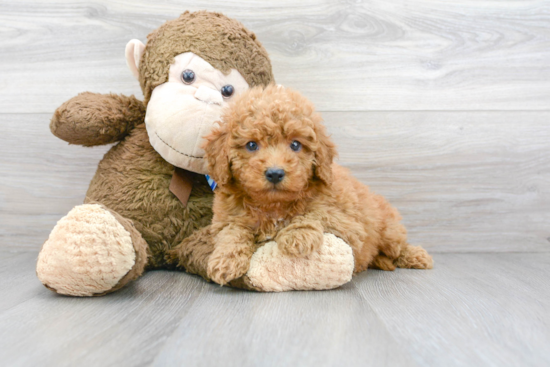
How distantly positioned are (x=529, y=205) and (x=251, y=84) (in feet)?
3.98

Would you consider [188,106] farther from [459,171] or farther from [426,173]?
[459,171]

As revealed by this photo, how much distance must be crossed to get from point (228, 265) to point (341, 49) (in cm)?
100

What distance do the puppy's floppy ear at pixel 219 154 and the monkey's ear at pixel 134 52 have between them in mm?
433

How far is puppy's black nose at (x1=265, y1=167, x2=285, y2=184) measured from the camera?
0.97m

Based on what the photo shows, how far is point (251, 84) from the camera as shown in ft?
4.19

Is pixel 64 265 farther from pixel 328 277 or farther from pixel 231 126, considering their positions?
pixel 328 277

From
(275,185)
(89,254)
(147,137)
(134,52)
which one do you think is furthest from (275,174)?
(134,52)

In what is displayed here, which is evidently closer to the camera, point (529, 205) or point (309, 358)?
point (309, 358)

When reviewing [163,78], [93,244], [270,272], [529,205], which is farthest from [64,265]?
[529,205]

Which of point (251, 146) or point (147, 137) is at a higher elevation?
point (251, 146)

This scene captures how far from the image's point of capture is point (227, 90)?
4.07ft

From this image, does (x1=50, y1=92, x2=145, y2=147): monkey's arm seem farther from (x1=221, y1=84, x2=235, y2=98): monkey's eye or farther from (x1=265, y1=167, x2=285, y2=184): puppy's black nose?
(x1=265, y1=167, x2=285, y2=184): puppy's black nose

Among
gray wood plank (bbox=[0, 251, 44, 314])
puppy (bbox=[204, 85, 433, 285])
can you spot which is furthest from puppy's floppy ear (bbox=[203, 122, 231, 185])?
gray wood plank (bbox=[0, 251, 44, 314])

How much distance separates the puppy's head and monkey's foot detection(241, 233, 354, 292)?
0.14 m
